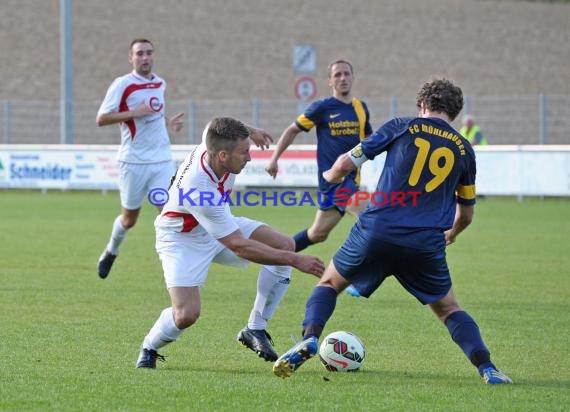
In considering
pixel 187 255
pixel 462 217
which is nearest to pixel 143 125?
pixel 187 255

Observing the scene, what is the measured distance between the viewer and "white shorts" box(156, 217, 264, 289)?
22.2 feet

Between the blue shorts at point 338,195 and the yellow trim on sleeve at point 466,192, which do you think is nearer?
the yellow trim on sleeve at point 466,192

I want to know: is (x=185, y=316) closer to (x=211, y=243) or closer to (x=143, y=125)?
(x=211, y=243)

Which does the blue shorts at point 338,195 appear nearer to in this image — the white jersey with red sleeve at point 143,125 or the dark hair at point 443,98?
the white jersey with red sleeve at point 143,125

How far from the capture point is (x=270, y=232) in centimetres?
716

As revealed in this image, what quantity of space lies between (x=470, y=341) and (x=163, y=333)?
1924 millimetres

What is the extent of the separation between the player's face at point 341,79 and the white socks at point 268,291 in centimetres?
413

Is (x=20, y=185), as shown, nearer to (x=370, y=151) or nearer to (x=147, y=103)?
(x=147, y=103)

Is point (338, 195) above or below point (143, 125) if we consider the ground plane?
below

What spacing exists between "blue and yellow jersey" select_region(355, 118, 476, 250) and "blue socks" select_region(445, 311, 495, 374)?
1.66 ft

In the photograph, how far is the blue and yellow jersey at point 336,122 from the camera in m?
11.2

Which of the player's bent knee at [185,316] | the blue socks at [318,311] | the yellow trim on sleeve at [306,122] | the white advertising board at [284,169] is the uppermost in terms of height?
the yellow trim on sleeve at [306,122]

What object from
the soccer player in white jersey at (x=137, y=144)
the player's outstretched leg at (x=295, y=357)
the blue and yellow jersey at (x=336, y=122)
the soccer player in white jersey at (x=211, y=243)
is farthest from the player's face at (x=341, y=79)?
the player's outstretched leg at (x=295, y=357)

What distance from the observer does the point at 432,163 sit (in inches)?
244
